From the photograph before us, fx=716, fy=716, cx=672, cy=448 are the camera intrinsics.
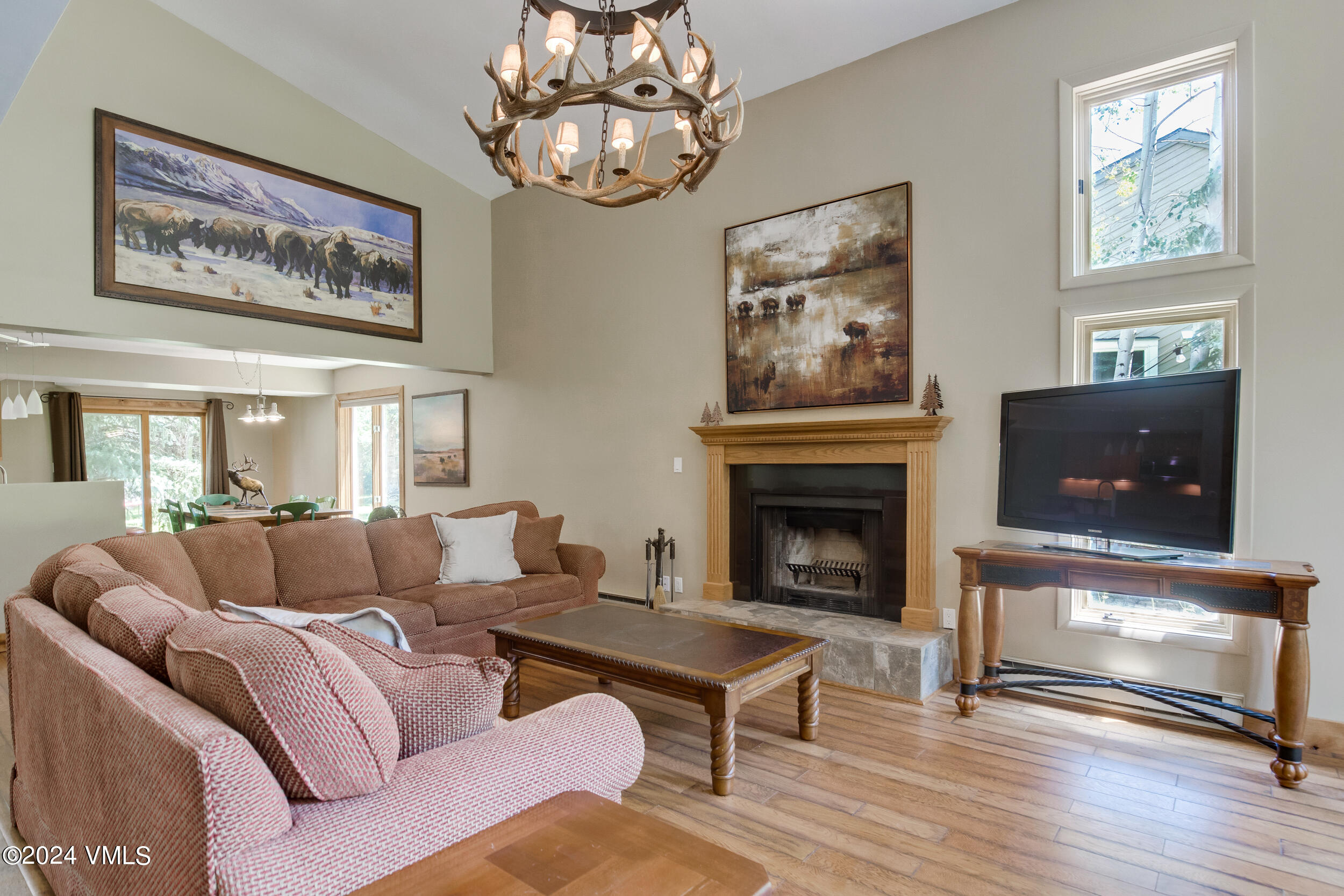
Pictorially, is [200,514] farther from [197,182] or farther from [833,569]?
[833,569]

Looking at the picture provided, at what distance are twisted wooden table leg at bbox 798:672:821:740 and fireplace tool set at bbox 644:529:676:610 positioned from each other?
6.53 feet

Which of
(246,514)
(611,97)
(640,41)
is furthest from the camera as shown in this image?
(246,514)

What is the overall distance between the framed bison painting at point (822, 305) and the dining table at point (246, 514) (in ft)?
15.1

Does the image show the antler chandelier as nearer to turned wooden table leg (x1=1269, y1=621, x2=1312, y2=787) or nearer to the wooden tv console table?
the wooden tv console table

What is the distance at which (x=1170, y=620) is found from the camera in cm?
340

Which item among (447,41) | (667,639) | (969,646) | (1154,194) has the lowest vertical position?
(969,646)

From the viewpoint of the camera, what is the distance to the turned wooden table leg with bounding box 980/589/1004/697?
348 centimetres

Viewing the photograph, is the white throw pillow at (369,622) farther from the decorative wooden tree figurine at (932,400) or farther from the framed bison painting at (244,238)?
the framed bison painting at (244,238)

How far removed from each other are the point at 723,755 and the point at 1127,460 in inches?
85.3

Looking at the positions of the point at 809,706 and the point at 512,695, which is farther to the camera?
the point at 512,695

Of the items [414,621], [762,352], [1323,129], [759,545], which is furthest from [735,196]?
[414,621]

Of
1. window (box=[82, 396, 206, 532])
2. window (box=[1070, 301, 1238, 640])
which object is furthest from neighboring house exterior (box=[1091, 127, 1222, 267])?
window (box=[82, 396, 206, 532])

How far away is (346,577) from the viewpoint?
13.6 feet

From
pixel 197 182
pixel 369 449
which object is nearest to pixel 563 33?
pixel 197 182
